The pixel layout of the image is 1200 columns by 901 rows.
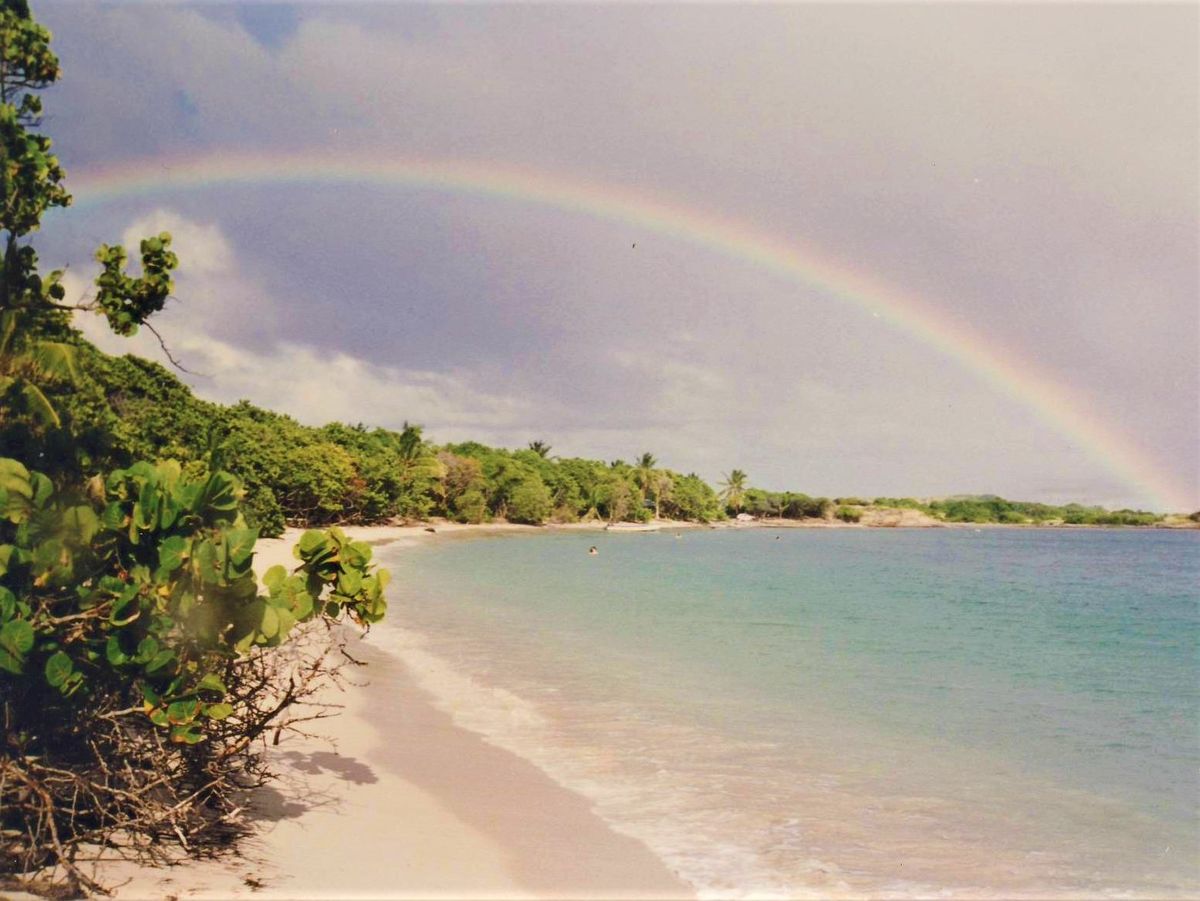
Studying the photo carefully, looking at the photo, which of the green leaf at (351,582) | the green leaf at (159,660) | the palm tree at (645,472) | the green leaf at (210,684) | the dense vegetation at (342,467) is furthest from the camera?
the palm tree at (645,472)

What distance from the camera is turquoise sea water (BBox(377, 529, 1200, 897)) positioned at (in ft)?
22.5

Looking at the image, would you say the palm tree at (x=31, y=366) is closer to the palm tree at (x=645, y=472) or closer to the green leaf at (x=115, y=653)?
the green leaf at (x=115, y=653)

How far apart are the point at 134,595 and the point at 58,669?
540 mm

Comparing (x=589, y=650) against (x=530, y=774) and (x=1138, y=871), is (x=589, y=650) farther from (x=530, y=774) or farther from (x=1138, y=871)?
(x=1138, y=871)

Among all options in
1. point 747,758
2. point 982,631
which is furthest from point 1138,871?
point 982,631

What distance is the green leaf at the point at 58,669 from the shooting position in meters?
4.31

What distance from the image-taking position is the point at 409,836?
6238mm

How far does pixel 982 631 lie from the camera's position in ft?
84.6

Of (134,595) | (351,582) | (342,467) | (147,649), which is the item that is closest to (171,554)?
(134,595)

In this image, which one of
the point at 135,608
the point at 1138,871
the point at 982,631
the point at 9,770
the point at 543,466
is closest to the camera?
the point at 9,770

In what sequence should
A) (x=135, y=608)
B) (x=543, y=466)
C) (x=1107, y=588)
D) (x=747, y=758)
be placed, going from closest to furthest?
(x=135, y=608) < (x=747, y=758) < (x=1107, y=588) < (x=543, y=466)

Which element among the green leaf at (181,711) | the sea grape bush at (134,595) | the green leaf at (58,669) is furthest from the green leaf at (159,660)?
the green leaf at (58,669)

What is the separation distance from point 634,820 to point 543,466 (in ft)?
313

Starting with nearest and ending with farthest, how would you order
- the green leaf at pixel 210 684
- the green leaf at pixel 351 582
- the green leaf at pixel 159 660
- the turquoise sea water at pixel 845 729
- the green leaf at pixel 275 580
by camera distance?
1. the green leaf at pixel 159 660
2. the green leaf at pixel 210 684
3. the green leaf at pixel 275 580
4. the green leaf at pixel 351 582
5. the turquoise sea water at pixel 845 729
